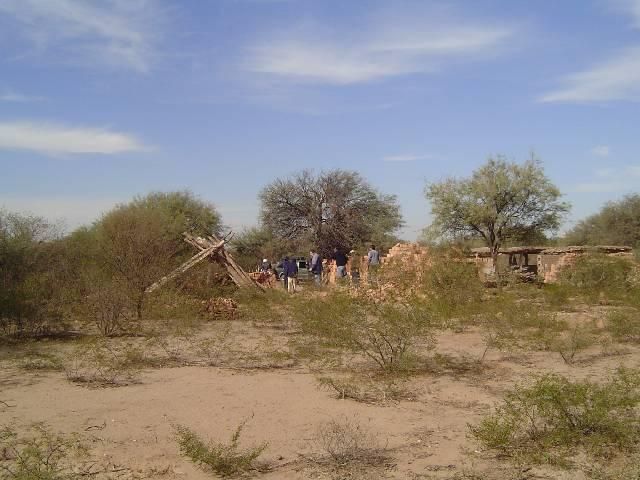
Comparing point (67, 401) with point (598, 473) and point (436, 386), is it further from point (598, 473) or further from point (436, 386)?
point (598, 473)

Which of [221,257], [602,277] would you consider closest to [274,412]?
[602,277]

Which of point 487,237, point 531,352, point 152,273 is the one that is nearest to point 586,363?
point 531,352

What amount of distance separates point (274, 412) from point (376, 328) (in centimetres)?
268

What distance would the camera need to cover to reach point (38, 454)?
5660 millimetres

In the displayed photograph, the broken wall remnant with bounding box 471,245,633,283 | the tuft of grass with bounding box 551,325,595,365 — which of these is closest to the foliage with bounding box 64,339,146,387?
the tuft of grass with bounding box 551,325,595,365

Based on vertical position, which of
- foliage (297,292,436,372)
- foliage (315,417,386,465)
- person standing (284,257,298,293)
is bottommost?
foliage (315,417,386,465)

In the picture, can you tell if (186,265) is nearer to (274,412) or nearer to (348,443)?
(274,412)

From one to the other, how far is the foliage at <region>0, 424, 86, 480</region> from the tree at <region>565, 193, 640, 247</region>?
A: 164ft

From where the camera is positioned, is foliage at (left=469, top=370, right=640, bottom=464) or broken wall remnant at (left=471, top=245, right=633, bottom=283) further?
broken wall remnant at (left=471, top=245, right=633, bottom=283)

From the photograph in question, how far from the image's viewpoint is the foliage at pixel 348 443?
248 inches

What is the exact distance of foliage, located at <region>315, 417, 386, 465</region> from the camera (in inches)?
248

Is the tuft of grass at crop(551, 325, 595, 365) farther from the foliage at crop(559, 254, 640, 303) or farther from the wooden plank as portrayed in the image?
the wooden plank

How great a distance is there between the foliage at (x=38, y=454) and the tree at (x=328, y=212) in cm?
3974

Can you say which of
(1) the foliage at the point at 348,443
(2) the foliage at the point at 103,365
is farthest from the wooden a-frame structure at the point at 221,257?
(1) the foliage at the point at 348,443
